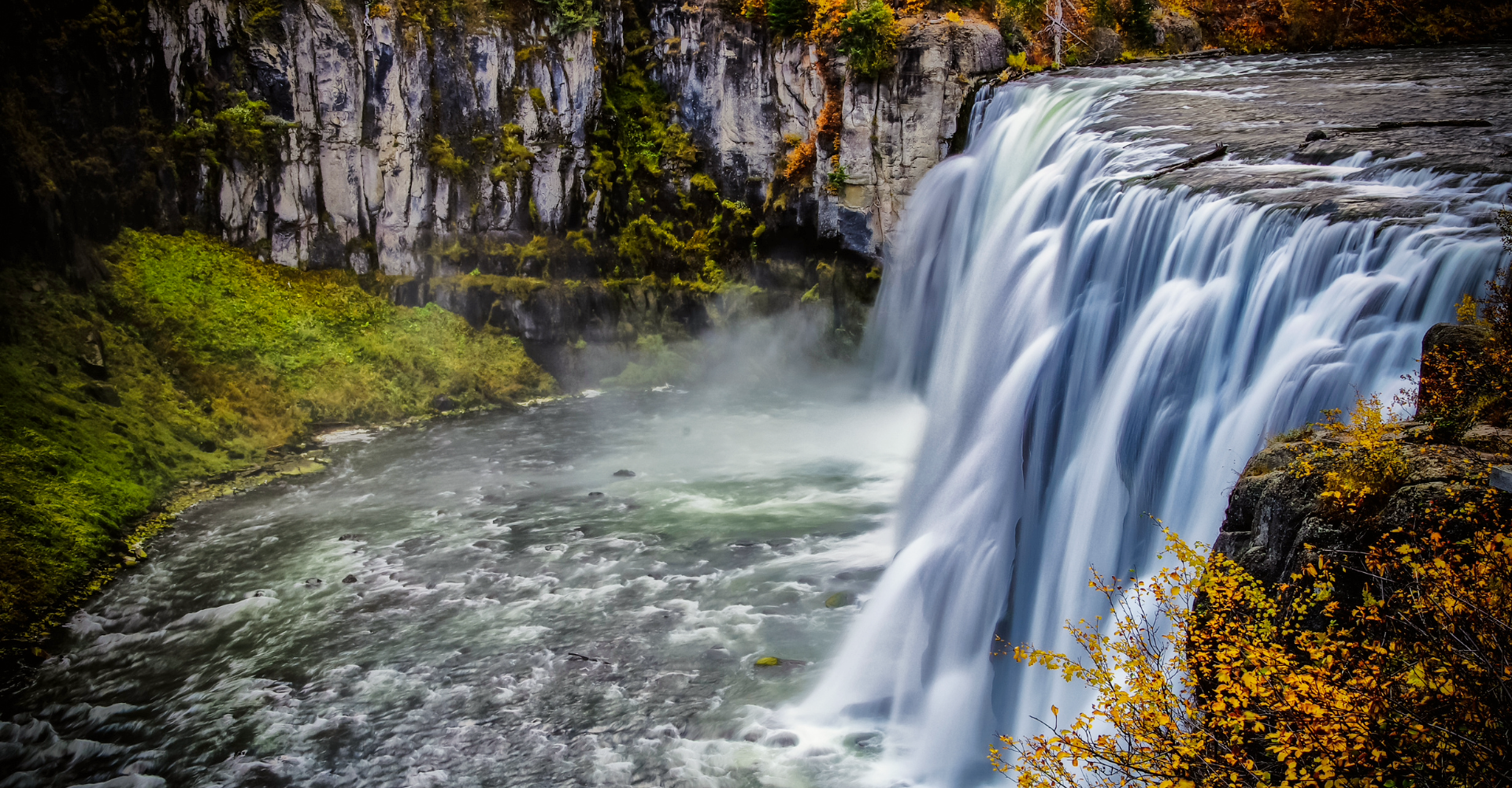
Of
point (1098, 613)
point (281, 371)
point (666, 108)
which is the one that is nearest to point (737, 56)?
point (666, 108)

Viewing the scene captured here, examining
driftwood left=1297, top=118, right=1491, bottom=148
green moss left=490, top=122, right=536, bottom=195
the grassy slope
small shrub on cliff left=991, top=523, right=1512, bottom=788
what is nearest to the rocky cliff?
small shrub on cliff left=991, top=523, right=1512, bottom=788

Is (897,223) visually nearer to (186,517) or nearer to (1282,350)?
(1282,350)

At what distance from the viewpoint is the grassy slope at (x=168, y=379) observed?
11930mm

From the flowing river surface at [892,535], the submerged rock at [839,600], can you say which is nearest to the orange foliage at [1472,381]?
the flowing river surface at [892,535]

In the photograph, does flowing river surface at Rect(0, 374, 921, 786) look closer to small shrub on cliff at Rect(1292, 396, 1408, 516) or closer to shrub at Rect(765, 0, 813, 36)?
small shrub on cliff at Rect(1292, 396, 1408, 516)

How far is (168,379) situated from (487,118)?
28.0 feet

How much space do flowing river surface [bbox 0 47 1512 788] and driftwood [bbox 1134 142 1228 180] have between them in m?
0.22

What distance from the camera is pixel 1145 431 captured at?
8625 millimetres

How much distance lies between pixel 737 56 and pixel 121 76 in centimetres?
1248

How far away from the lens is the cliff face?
17969mm

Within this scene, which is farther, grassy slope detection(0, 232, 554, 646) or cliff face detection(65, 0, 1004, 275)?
cliff face detection(65, 0, 1004, 275)

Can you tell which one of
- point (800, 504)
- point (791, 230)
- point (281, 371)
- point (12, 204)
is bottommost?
point (800, 504)

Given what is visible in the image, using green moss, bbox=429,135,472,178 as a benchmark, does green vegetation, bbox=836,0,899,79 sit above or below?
above

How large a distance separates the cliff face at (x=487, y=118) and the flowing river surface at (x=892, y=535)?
160 inches
